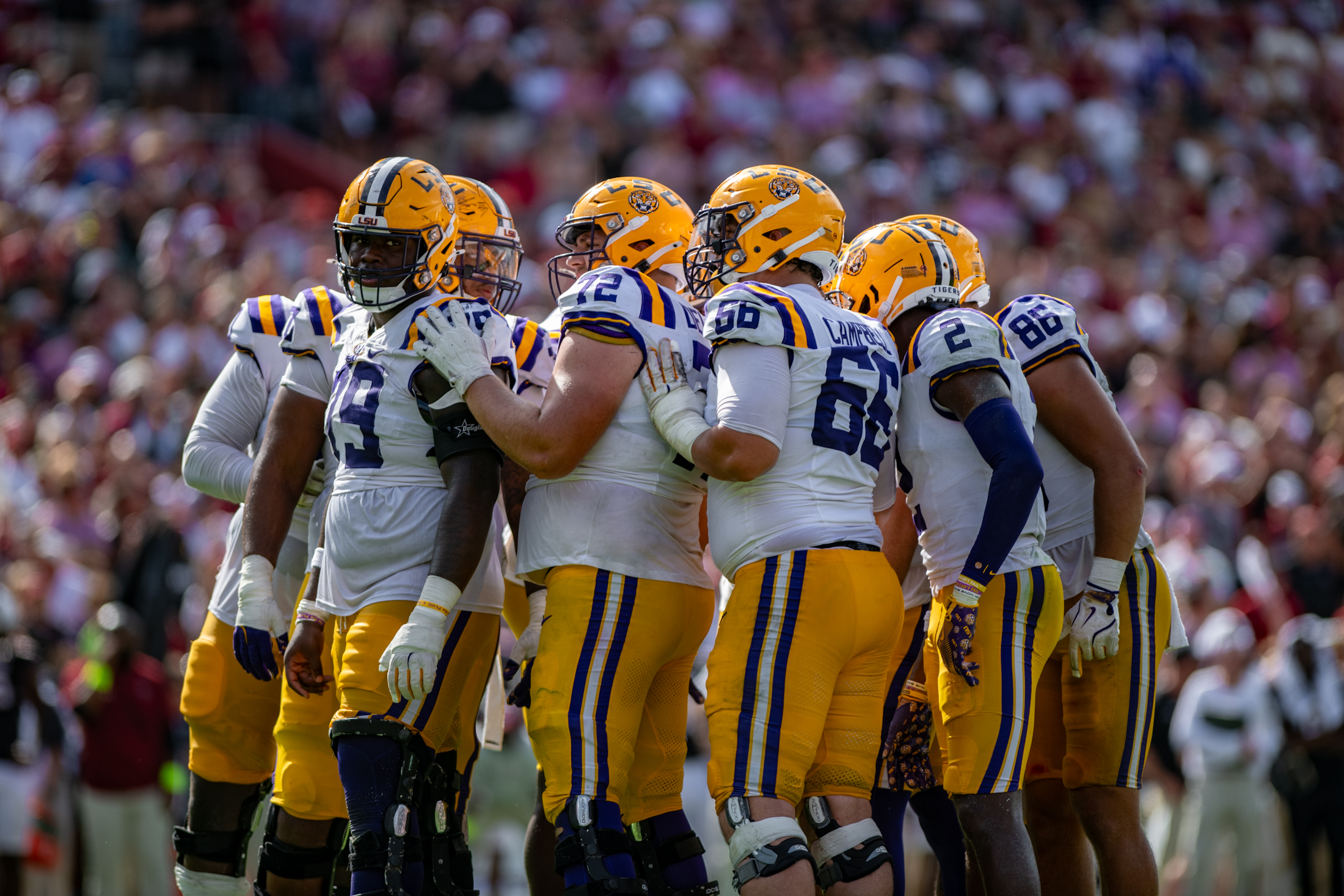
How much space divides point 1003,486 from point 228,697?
291 cm

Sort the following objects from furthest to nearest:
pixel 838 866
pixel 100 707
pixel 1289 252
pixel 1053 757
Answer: pixel 1289 252 < pixel 100 707 < pixel 1053 757 < pixel 838 866

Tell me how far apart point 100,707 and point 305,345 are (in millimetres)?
5416

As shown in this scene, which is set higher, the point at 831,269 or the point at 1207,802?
the point at 831,269

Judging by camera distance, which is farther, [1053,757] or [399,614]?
[1053,757]

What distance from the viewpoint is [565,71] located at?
17.5m

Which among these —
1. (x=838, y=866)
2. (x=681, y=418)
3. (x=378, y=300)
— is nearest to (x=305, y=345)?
(x=378, y=300)

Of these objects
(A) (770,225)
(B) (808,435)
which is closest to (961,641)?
(B) (808,435)

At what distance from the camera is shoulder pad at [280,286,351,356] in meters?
5.62

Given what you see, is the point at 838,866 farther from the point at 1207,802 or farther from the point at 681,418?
the point at 1207,802

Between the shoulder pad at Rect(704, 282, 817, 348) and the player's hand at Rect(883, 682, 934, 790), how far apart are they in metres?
1.46

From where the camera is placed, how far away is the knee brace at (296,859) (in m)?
5.32

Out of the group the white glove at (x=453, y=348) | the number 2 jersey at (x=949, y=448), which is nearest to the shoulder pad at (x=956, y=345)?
the number 2 jersey at (x=949, y=448)

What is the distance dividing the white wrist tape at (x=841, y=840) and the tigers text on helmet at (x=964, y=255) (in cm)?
202

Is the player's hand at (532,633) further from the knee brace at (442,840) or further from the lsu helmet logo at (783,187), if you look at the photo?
the lsu helmet logo at (783,187)
